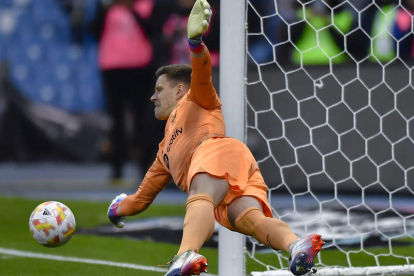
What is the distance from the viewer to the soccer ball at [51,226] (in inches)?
176

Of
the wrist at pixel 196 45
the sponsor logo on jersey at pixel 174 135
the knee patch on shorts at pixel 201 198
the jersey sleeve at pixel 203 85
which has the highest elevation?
the wrist at pixel 196 45

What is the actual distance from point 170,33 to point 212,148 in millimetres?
5981

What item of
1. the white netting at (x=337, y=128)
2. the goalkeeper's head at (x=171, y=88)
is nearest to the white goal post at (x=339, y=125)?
the white netting at (x=337, y=128)

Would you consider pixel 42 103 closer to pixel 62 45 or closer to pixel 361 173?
pixel 62 45

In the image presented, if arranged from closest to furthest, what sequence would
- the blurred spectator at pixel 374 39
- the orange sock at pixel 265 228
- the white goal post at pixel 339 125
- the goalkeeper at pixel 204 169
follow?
the goalkeeper at pixel 204 169, the orange sock at pixel 265 228, the white goal post at pixel 339 125, the blurred spectator at pixel 374 39

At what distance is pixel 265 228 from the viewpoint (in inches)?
153

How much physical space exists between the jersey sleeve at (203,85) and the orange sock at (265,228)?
0.62 m

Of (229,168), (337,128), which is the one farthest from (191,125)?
(337,128)

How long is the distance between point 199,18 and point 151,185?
48.6 inches

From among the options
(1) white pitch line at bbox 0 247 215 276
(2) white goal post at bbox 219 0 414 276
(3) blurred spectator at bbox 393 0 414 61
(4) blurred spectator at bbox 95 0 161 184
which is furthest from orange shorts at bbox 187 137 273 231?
(4) blurred spectator at bbox 95 0 161 184

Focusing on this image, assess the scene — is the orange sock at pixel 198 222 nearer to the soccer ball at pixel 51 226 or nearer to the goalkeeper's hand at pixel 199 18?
the goalkeeper's hand at pixel 199 18

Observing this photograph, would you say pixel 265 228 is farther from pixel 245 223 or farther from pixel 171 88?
pixel 171 88

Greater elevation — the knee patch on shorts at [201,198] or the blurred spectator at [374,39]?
the blurred spectator at [374,39]

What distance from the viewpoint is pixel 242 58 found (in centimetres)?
443
